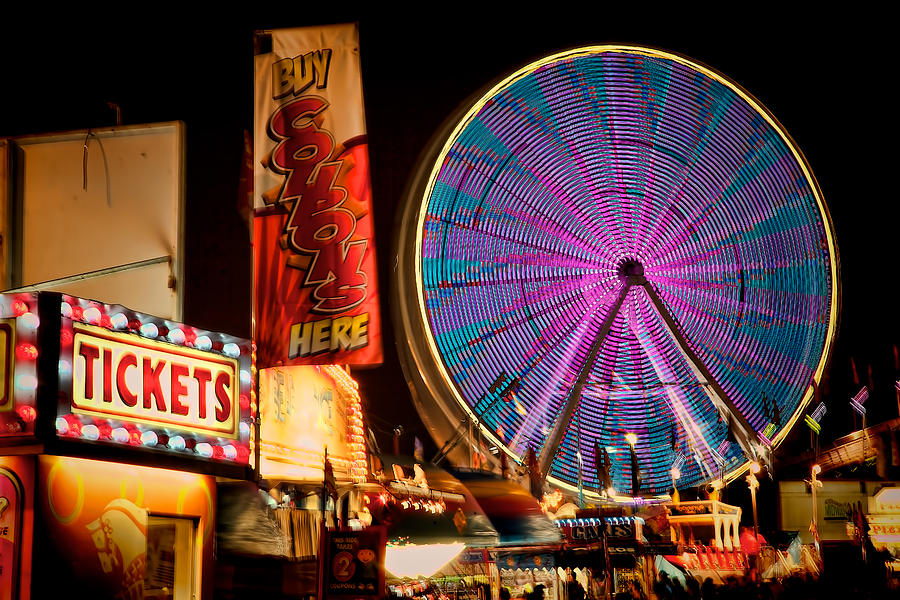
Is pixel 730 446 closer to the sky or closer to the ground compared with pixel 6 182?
closer to the ground

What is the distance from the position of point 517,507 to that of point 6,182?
9189 mm

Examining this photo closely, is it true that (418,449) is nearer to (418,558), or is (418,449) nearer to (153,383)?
(418,558)

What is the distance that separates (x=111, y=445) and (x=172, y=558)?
1.79 metres

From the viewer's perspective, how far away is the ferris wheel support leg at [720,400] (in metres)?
20.0

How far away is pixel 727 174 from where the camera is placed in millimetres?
21109

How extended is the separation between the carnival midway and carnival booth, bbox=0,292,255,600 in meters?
0.02

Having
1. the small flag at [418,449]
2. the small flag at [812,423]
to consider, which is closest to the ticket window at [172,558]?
the small flag at [418,449]

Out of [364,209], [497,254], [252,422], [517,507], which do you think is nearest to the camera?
[252,422]

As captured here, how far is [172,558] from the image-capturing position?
859 centimetres

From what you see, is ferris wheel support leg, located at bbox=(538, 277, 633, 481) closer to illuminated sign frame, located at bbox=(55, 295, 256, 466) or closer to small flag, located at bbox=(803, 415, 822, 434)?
small flag, located at bbox=(803, 415, 822, 434)

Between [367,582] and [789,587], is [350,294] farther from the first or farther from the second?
[789,587]

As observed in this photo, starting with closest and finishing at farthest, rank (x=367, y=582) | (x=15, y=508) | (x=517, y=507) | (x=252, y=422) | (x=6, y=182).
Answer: (x=15, y=508)
(x=367, y=582)
(x=252, y=422)
(x=6, y=182)
(x=517, y=507)

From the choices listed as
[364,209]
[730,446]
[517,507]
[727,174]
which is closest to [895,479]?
[730,446]

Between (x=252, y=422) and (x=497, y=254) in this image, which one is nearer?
(x=252, y=422)
